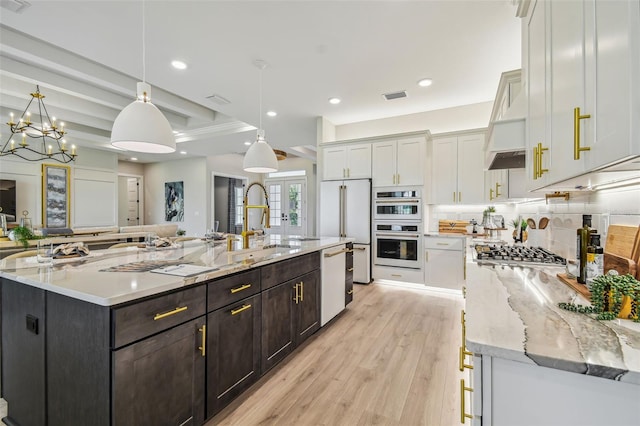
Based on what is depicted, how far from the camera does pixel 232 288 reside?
168 cm

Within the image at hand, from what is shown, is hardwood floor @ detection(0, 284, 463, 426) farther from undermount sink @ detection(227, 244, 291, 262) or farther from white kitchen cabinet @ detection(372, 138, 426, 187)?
white kitchen cabinet @ detection(372, 138, 426, 187)

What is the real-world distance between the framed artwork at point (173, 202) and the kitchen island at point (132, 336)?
716 cm

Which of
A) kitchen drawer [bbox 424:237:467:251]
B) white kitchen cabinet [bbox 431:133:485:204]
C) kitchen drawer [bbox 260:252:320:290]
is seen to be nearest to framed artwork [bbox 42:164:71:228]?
kitchen drawer [bbox 260:252:320:290]

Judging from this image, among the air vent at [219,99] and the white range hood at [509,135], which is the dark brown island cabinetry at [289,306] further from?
the air vent at [219,99]

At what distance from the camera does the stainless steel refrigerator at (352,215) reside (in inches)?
179

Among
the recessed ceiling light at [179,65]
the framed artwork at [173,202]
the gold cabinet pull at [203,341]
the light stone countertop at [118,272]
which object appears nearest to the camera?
the light stone countertop at [118,272]

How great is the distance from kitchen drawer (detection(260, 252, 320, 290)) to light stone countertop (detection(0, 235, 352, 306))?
0.23ft

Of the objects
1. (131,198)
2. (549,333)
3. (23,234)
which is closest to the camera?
(549,333)

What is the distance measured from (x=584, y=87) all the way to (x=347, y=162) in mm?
3936

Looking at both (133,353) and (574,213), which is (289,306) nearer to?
(133,353)

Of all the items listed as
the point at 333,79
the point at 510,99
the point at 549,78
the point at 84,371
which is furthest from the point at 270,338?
the point at 333,79

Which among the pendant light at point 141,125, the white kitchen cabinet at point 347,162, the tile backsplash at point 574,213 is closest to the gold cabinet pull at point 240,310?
the pendant light at point 141,125

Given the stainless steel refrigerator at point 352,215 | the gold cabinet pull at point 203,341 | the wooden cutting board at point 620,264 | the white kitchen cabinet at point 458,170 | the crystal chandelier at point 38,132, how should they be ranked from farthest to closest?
the stainless steel refrigerator at point 352,215, the white kitchen cabinet at point 458,170, the crystal chandelier at point 38,132, the gold cabinet pull at point 203,341, the wooden cutting board at point 620,264

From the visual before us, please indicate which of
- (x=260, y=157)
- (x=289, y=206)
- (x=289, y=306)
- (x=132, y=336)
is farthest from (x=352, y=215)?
(x=289, y=206)
